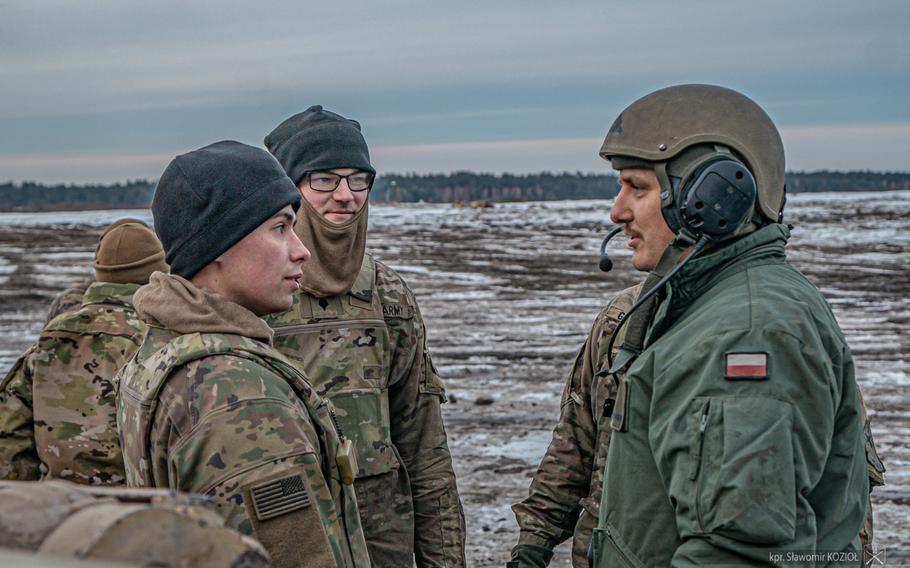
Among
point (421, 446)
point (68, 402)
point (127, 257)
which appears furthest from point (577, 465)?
point (127, 257)

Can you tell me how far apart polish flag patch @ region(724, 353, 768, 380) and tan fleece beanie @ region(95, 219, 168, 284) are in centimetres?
309

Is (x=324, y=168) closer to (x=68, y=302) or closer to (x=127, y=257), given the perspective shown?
(x=127, y=257)

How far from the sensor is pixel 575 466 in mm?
3723

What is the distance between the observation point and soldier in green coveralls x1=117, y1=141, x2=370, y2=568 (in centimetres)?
227

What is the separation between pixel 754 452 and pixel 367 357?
2.06 metres

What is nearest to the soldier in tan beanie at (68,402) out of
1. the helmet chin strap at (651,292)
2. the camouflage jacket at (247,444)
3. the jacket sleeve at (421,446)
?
the jacket sleeve at (421,446)

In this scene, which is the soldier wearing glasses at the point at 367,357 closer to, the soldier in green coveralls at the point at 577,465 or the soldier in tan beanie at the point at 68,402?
the soldier in green coveralls at the point at 577,465

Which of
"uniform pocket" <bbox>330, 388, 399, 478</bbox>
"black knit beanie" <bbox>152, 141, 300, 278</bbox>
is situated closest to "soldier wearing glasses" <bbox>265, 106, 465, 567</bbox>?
"uniform pocket" <bbox>330, 388, 399, 478</bbox>

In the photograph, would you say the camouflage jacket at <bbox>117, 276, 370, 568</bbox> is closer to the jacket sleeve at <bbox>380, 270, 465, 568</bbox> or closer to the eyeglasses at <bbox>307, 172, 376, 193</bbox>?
the jacket sleeve at <bbox>380, 270, 465, 568</bbox>

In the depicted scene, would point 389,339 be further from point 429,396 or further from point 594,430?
point 594,430

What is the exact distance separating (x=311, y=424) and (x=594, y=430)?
162cm

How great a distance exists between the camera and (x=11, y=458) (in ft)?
13.4

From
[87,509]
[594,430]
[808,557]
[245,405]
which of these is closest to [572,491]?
[594,430]

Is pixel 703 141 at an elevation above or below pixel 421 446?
above
